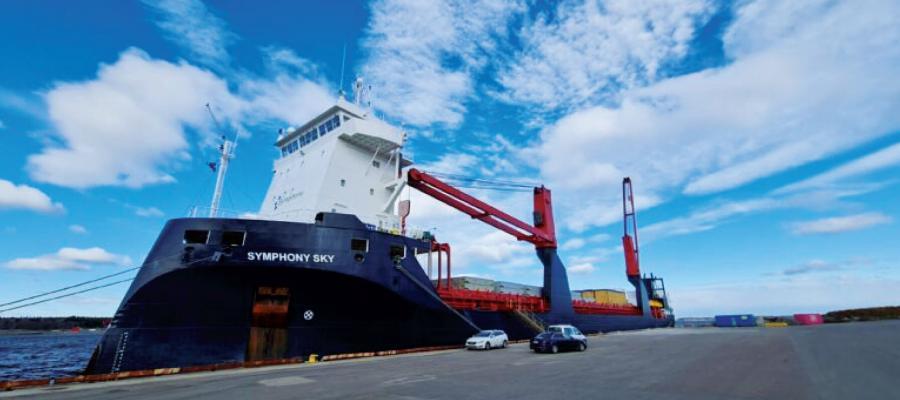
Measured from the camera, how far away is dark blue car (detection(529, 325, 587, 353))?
18.4 meters

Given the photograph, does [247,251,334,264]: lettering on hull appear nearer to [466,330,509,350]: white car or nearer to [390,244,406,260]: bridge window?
[390,244,406,260]: bridge window

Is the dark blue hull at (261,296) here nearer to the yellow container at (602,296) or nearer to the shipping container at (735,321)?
the yellow container at (602,296)

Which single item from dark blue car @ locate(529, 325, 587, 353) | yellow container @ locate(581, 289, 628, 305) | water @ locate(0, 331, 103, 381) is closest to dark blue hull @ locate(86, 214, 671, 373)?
dark blue car @ locate(529, 325, 587, 353)

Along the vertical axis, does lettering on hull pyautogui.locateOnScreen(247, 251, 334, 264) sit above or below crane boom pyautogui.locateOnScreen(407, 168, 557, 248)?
below

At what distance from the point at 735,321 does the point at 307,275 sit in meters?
66.1

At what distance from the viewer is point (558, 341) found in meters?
18.6

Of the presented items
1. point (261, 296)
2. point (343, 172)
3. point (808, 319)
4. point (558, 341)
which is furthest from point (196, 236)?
point (808, 319)

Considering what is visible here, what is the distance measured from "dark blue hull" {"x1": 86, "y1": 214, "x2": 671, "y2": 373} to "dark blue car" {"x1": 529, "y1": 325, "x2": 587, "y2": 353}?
5.49 m

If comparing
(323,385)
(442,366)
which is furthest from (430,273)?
(323,385)

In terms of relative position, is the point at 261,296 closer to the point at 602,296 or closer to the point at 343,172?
the point at 343,172

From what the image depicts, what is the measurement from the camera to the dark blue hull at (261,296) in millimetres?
13547

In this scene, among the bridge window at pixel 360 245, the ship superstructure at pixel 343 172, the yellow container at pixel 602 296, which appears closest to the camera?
the bridge window at pixel 360 245

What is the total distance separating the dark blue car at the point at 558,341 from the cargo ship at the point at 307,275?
4.10 metres

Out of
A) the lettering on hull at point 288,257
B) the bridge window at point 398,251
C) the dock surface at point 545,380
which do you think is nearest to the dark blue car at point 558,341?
the dock surface at point 545,380
